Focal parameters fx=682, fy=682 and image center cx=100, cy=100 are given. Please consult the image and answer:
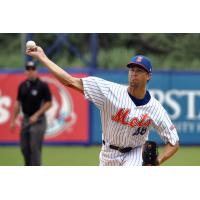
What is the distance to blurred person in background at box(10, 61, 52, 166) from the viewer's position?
12.2 metres

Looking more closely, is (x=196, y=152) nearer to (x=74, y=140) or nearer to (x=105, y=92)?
(x=74, y=140)

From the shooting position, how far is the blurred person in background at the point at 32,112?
12.2 metres

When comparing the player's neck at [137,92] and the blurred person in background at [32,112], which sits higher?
the player's neck at [137,92]

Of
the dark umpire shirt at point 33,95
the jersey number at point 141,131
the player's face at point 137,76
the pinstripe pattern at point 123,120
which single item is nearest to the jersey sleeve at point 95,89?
the pinstripe pattern at point 123,120

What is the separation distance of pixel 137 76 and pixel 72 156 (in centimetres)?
785

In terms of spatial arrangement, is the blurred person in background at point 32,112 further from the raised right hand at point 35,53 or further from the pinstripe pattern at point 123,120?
the raised right hand at point 35,53

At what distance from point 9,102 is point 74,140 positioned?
6.12 ft

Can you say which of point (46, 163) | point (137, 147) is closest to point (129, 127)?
point (137, 147)

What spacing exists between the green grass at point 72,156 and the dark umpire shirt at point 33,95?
1.47m

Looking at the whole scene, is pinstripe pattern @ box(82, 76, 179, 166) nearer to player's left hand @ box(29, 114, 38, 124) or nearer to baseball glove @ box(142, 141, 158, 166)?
baseball glove @ box(142, 141, 158, 166)

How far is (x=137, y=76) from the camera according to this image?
747 centimetres

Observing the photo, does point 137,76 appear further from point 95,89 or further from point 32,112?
point 32,112

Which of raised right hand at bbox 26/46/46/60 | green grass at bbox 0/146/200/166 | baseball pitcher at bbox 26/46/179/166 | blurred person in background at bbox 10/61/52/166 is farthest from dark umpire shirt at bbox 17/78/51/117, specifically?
raised right hand at bbox 26/46/46/60

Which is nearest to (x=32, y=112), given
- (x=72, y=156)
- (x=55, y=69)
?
(x=72, y=156)
